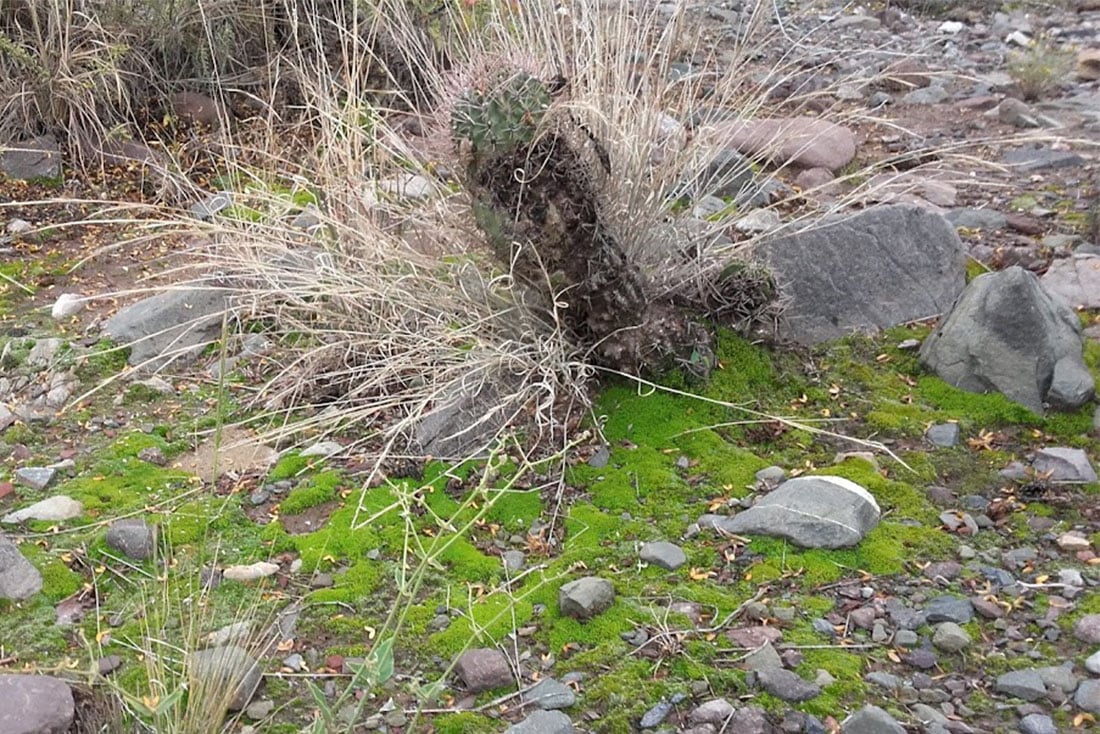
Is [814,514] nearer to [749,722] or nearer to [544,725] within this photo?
[749,722]

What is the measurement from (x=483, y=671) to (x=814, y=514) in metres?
0.96

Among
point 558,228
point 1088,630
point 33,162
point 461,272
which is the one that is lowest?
point 1088,630

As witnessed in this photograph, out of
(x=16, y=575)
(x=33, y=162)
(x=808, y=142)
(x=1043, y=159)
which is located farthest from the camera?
(x=33, y=162)

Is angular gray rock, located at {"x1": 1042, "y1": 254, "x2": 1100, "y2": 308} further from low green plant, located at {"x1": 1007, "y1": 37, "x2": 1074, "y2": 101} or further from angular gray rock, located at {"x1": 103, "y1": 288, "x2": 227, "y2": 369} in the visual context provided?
angular gray rock, located at {"x1": 103, "y1": 288, "x2": 227, "y2": 369}

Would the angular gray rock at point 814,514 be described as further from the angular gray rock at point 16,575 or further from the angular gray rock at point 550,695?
the angular gray rock at point 16,575

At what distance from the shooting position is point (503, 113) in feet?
9.49

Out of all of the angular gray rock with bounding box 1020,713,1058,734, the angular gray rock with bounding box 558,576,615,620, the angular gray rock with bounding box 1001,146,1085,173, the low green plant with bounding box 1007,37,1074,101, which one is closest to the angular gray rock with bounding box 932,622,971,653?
the angular gray rock with bounding box 1020,713,1058,734

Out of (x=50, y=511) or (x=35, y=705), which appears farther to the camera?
(x=50, y=511)

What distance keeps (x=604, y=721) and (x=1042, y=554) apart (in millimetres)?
1274

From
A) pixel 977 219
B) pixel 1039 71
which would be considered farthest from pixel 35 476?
pixel 1039 71

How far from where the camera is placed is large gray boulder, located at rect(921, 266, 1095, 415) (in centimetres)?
338

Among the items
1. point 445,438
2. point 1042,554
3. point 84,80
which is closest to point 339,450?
point 445,438

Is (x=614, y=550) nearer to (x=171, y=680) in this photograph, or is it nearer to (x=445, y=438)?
(x=445, y=438)

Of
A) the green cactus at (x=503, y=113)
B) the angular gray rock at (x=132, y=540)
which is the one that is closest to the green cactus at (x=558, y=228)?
the green cactus at (x=503, y=113)
